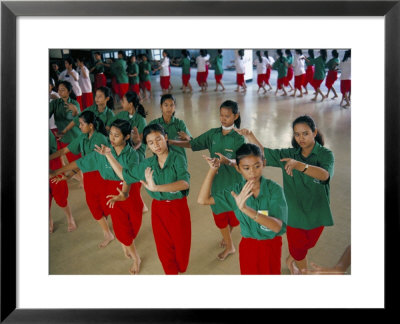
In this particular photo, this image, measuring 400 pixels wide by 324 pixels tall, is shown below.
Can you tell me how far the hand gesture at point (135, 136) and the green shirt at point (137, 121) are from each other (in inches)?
0.7

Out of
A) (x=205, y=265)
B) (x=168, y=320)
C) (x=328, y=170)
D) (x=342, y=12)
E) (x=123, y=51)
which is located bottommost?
(x=168, y=320)

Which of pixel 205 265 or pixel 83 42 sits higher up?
pixel 83 42

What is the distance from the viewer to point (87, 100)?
82.0 inches

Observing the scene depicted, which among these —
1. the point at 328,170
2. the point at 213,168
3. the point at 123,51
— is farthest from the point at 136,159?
the point at 328,170

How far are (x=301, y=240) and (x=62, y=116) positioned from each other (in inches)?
52.4

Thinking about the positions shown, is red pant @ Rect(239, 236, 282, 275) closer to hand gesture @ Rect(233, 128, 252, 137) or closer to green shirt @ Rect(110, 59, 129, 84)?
hand gesture @ Rect(233, 128, 252, 137)

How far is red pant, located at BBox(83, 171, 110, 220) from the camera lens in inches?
81.9

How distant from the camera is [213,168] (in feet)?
6.59

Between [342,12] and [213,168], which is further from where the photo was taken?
[213,168]

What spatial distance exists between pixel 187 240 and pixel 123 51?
979 mm

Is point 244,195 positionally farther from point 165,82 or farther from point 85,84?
point 85,84

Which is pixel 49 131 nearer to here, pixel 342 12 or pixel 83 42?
pixel 83 42

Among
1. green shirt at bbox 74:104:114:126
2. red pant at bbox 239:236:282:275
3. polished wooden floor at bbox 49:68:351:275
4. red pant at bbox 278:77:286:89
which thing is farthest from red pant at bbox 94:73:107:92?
red pant at bbox 239:236:282:275

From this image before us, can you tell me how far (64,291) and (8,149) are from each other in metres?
0.72
